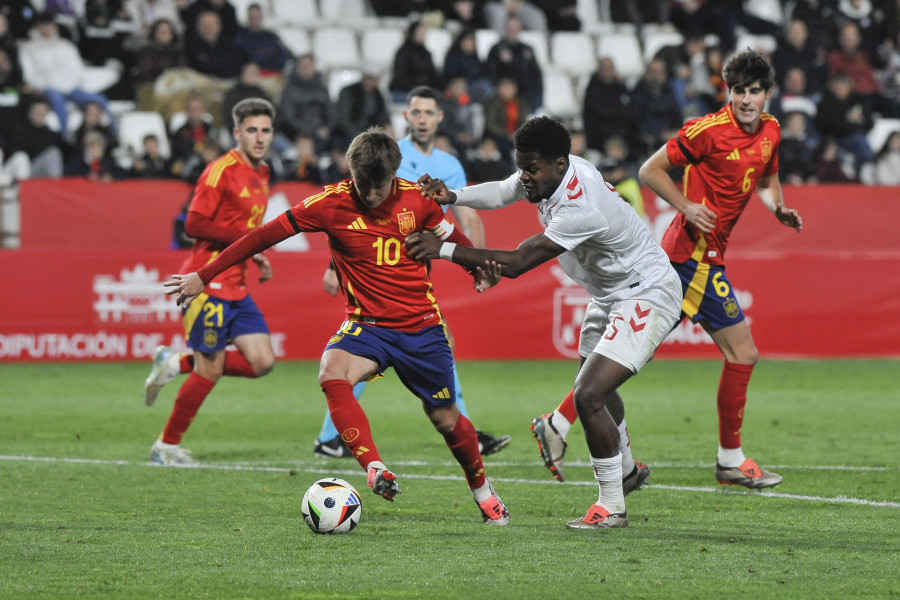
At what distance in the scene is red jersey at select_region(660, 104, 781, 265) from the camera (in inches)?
296

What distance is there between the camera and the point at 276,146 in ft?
56.5

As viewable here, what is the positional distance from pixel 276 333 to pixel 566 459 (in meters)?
6.19

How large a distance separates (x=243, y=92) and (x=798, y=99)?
8581mm

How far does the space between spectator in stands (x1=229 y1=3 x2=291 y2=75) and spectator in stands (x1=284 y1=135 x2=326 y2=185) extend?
7.63ft

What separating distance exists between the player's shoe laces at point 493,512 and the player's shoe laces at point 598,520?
31 centimetres

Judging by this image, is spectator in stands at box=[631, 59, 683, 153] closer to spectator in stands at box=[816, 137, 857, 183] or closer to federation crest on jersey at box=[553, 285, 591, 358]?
spectator in stands at box=[816, 137, 857, 183]

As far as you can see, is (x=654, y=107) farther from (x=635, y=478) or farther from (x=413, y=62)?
(x=635, y=478)

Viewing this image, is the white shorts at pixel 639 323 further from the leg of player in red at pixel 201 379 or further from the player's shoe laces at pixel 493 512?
the leg of player in red at pixel 201 379

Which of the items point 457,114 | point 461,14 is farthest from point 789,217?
point 461,14

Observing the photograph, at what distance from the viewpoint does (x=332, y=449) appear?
28.5 feet

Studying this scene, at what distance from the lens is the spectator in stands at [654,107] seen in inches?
728

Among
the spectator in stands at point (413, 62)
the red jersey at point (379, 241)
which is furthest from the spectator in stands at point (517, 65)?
the red jersey at point (379, 241)

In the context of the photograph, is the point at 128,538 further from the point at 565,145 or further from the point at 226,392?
the point at 226,392

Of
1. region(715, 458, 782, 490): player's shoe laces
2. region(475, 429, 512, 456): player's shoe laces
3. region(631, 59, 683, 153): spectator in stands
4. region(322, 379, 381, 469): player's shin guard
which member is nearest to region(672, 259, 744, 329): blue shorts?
region(715, 458, 782, 490): player's shoe laces
